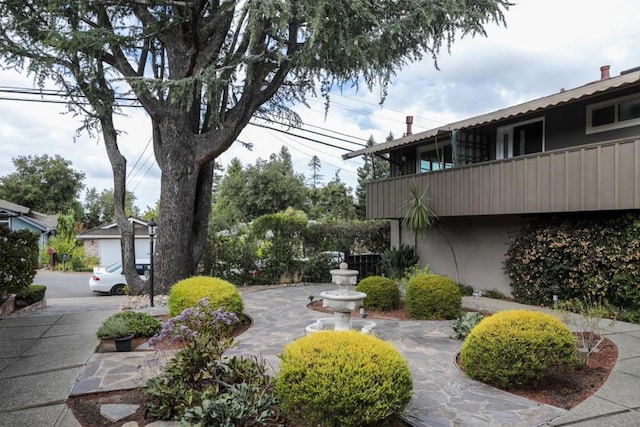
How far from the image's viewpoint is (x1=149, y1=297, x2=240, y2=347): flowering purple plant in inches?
157

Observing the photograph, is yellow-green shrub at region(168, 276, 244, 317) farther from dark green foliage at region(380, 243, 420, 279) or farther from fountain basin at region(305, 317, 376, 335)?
dark green foliage at region(380, 243, 420, 279)

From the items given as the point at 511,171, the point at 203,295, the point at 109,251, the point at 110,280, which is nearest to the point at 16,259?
the point at 110,280

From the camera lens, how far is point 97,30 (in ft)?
27.2

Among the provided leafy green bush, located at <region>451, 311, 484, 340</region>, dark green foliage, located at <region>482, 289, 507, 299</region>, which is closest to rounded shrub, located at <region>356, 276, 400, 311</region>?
leafy green bush, located at <region>451, 311, 484, 340</region>

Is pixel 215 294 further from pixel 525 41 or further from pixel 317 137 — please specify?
pixel 317 137

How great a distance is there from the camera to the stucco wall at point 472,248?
10.3 metres

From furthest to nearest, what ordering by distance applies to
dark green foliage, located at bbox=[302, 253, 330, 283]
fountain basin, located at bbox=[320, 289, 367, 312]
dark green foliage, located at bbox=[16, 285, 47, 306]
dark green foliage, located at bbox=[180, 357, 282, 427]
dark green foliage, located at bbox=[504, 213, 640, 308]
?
dark green foliage, located at bbox=[302, 253, 330, 283]
dark green foliage, located at bbox=[16, 285, 47, 306]
dark green foliage, located at bbox=[504, 213, 640, 308]
fountain basin, located at bbox=[320, 289, 367, 312]
dark green foliage, located at bbox=[180, 357, 282, 427]

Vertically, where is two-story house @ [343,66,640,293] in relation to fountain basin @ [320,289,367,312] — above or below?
above

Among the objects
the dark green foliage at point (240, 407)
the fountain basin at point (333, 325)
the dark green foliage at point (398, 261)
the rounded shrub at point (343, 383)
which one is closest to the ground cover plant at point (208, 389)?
the dark green foliage at point (240, 407)

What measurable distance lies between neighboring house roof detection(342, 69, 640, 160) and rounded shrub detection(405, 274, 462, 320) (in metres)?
4.26

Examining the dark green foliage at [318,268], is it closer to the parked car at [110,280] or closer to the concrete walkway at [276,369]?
the parked car at [110,280]

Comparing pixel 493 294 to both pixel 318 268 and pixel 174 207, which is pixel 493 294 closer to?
pixel 318 268

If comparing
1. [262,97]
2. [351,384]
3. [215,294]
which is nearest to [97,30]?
[262,97]

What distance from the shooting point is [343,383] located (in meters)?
2.78
